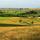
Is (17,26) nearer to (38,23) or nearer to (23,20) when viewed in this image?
(23,20)

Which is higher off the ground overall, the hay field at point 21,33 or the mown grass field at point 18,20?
the mown grass field at point 18,20

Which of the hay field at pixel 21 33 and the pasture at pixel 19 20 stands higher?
the pasture at pixel 19 20

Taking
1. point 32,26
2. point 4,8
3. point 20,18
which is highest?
point 4,8

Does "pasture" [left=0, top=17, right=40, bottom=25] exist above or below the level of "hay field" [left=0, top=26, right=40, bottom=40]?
above

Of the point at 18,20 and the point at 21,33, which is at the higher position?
the point at 18,20

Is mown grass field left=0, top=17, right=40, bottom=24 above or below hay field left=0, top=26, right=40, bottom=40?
above

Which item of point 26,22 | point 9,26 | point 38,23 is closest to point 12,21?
point 9,26

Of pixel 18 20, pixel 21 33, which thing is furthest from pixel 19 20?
pixel 21 33

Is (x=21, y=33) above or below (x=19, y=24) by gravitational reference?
below

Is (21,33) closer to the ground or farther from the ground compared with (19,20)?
closer to the ground

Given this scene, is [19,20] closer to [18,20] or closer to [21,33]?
[18,20]

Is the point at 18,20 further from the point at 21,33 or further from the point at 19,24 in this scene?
the point at 21,33
